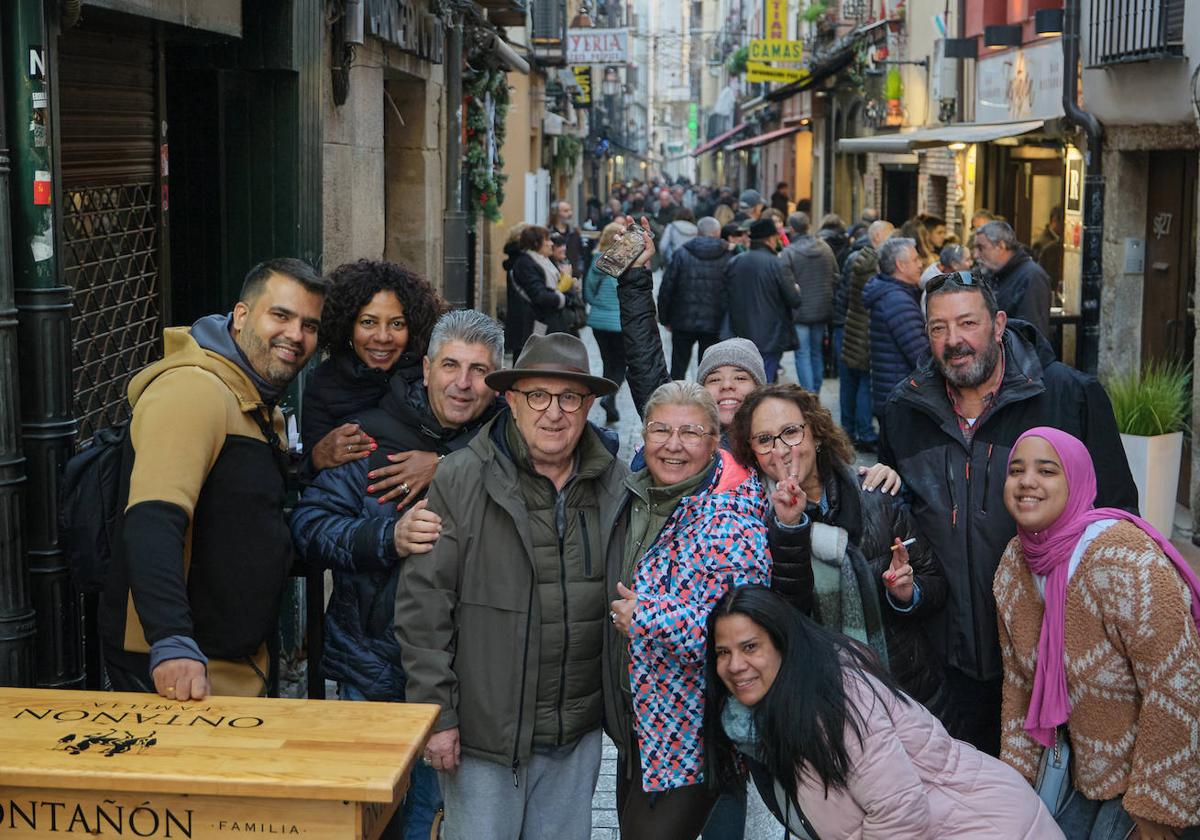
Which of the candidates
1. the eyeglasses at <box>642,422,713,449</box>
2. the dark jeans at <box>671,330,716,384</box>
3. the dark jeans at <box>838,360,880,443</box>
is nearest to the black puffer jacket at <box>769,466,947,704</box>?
the eyeglasses at <box>642,422,713,449</box>

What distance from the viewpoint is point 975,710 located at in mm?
4715

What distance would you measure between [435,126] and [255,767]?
32.1 ft

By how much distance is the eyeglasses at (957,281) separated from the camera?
4.75m

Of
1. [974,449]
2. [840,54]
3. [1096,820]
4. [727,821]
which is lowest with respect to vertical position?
[727,821]

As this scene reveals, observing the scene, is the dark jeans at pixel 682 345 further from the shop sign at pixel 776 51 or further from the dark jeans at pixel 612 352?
the shop sign at pixel 776 51

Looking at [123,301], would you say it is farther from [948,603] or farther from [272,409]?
[948,603]

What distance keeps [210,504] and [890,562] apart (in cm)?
182

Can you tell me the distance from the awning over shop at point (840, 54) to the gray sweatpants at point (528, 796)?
20754 mm

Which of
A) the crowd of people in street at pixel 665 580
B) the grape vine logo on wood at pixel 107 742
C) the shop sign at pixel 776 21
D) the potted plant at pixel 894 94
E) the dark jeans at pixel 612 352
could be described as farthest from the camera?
the shop sign at pixel 776 21

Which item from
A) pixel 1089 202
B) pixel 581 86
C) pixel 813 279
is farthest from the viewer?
pixel 581 86

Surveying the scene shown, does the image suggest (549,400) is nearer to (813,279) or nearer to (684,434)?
(684,434)

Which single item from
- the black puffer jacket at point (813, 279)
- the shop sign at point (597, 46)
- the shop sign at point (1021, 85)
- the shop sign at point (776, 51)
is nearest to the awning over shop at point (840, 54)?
the shop sign at point (776, 51)

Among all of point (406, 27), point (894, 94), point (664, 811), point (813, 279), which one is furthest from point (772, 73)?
point (664, 811)

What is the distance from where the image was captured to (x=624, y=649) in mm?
4051
